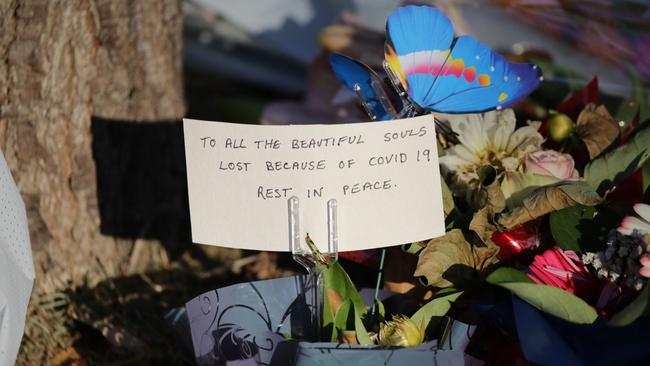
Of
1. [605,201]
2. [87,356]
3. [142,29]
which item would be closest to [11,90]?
[142,29]

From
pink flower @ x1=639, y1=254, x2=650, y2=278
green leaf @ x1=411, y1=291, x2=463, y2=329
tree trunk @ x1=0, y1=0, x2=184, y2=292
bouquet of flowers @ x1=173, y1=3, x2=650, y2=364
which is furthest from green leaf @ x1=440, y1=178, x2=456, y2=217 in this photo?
tree trunk @ x1=0, y1=0, x2=184, y2=292

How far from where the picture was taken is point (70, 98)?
1.02 m

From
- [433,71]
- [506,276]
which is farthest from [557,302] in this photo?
[433,71]

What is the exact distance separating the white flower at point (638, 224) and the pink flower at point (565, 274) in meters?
0.06

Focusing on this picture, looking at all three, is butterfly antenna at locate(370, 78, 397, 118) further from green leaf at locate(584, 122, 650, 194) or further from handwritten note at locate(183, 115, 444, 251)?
green leaf at locate(584, 122, 650, 194)

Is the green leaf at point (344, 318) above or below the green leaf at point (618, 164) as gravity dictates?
below

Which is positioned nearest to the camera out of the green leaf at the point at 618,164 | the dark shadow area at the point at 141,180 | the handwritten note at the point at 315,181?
the handwritten note at the point at 315,181

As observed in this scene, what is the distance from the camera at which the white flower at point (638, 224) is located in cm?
74

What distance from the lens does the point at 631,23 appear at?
48.5 inches

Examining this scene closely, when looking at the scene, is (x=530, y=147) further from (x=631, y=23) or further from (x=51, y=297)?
(x=51, y=297)

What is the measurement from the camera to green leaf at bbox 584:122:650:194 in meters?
0.85

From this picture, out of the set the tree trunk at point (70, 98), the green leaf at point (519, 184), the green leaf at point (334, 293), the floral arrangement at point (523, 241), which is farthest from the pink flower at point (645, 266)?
the tree trunk at point (70, 98)

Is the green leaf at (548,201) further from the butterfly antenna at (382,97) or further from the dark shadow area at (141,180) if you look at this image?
the dark shadow area at (141,180)

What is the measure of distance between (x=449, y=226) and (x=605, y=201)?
6.7 inches
